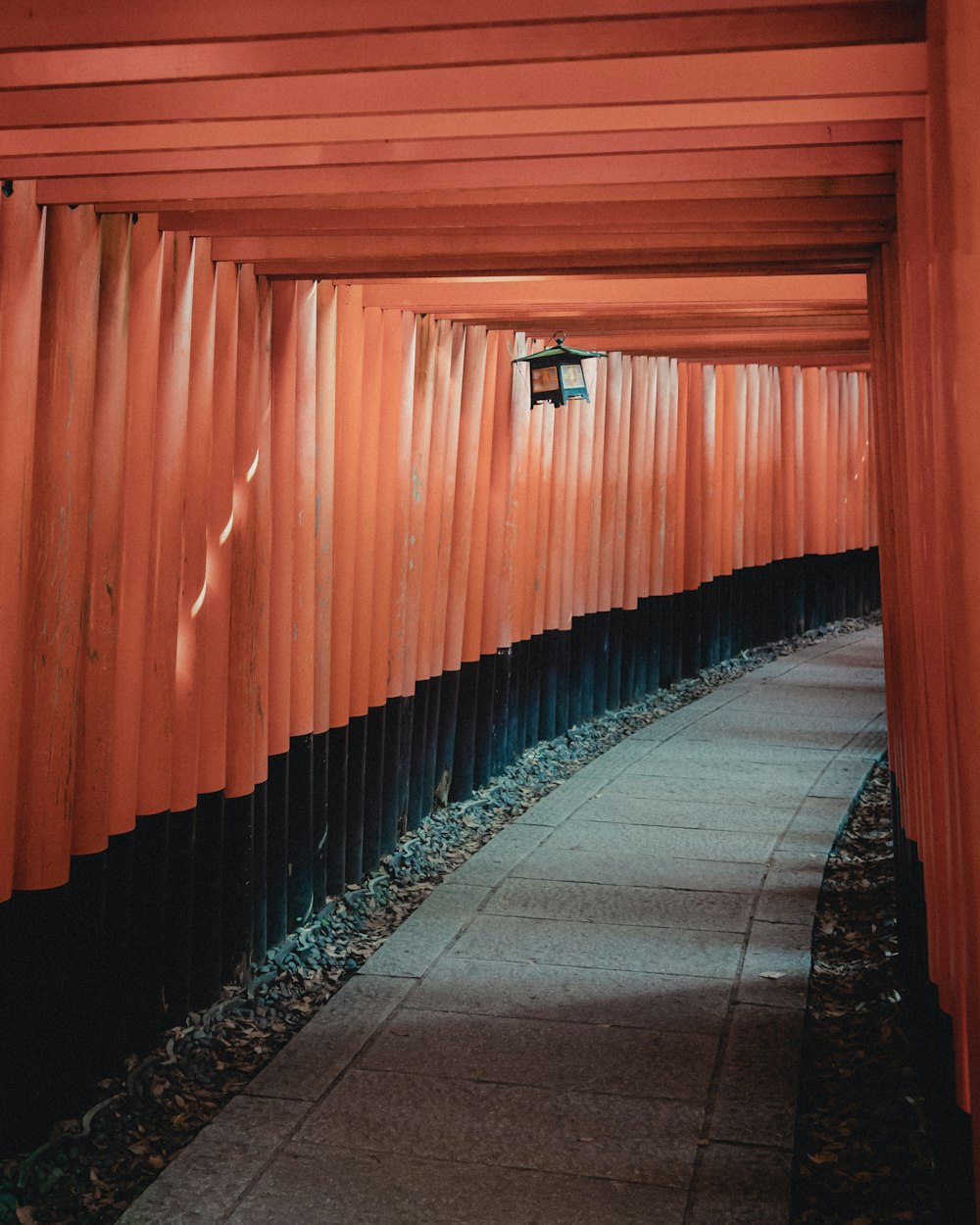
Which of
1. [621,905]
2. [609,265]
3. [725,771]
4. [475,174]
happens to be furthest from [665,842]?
[475,174]

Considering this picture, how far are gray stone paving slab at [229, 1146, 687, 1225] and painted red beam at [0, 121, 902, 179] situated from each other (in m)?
3.01

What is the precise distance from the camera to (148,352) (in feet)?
14.6

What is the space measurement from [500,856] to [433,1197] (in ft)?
11.4

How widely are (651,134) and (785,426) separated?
38.6ft

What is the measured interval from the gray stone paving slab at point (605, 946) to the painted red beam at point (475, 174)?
10.7 feet

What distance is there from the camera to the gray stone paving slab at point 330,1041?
4352 millimetres

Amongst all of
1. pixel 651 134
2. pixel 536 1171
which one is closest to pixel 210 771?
pixel 536 1171

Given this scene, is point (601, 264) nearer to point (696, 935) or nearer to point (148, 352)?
point (148, 352)

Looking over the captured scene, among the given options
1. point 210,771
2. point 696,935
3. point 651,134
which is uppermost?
point 651,134

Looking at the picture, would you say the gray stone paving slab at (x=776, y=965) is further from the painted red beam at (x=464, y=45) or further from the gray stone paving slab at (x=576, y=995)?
the painted red beam at (x=464, y=45)

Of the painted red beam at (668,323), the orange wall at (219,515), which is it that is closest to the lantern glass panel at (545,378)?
the painted red beam at (668,323)

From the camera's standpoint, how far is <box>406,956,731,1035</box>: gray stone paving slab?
4.89m

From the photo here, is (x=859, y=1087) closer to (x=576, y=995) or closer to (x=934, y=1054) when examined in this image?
(x=934, y=1054)

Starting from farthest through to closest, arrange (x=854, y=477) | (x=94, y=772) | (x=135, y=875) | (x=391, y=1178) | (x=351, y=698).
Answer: (x=854, y=477) < (x=351, y=698) < (x=135, y=875) < (x=94, y=772) < (x=391, y=1178)
